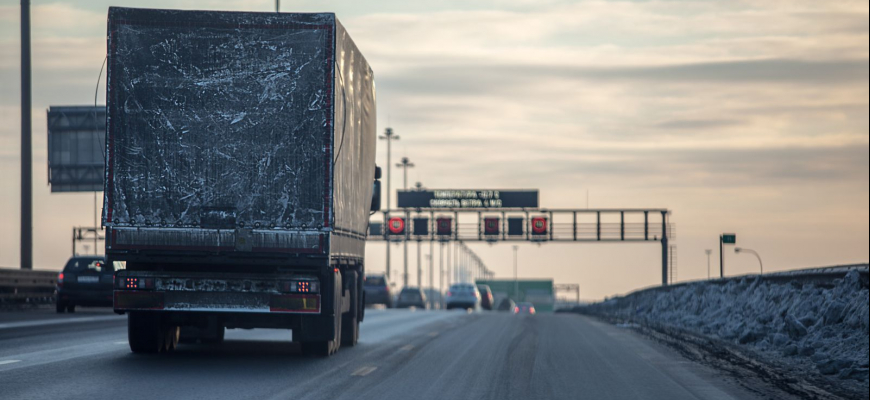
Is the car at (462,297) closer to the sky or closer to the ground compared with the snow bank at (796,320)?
closer to the ground

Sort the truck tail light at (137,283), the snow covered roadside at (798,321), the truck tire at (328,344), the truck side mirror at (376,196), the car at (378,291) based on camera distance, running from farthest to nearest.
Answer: the car at (378,291) → the truck side mirror at (376,196) → the truck tire at (328,344) → the snow covered roadside at (798,321) → the truck tail light at (137,283)

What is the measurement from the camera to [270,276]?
13.0 meters

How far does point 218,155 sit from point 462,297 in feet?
143

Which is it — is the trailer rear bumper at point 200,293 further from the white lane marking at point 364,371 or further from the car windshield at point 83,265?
the car windshield at point 83,265

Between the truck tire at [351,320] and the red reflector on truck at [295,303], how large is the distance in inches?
127

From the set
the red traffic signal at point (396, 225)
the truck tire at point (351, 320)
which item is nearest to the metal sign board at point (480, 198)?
the red traffic signal at point (396, 225)

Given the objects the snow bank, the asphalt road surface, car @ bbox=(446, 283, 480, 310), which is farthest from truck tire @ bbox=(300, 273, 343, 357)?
car @ bbox=(446, 283, 480, 310)

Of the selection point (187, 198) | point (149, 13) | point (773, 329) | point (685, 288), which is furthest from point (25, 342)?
point (685, 288)

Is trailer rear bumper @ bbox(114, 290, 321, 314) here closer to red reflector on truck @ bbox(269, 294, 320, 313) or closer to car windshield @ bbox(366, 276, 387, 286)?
red reflector on truck @ bbox(269, 294, 320, 313)

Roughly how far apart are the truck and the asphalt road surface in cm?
100

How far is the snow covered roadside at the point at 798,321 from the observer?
45.2 feet

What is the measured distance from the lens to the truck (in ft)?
41.5

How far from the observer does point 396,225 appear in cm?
7200

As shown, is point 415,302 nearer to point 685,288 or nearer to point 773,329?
point 685,288
